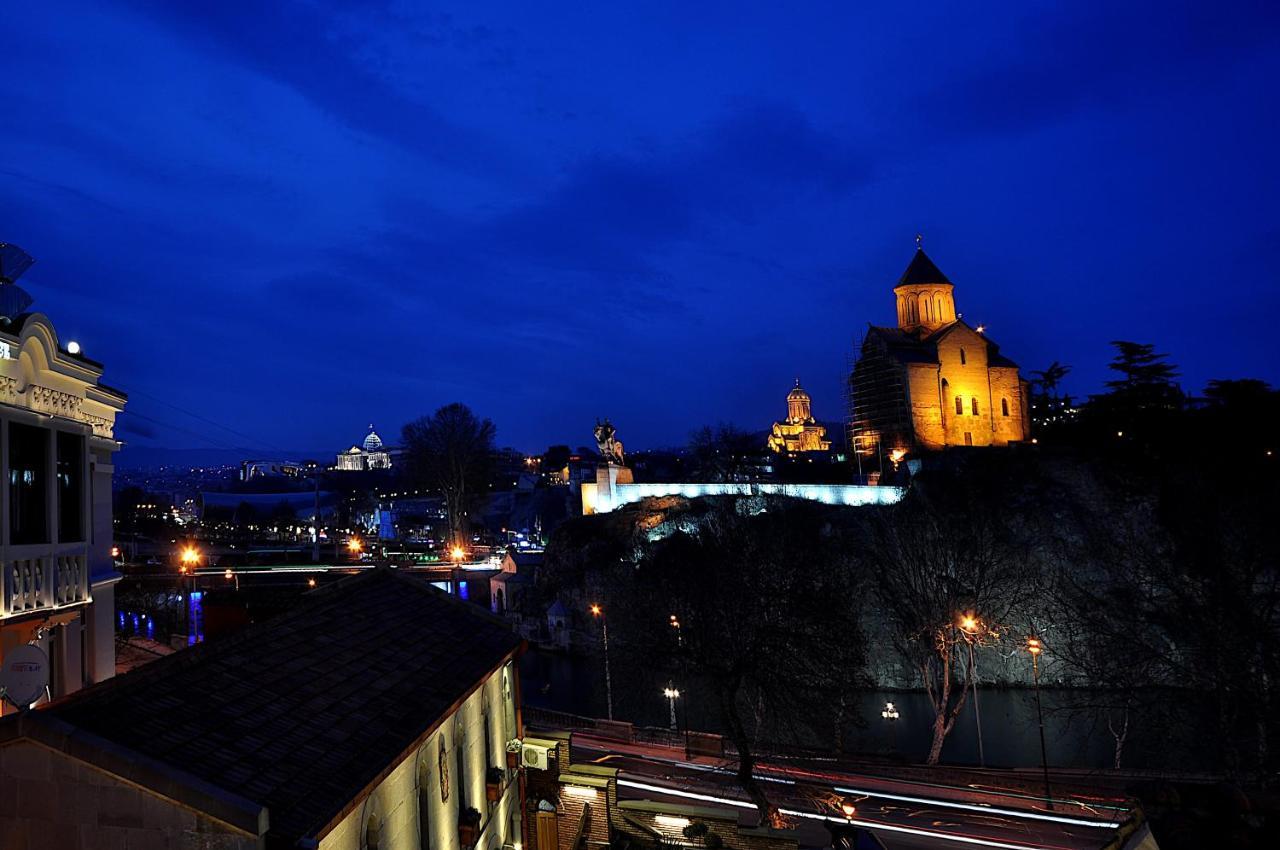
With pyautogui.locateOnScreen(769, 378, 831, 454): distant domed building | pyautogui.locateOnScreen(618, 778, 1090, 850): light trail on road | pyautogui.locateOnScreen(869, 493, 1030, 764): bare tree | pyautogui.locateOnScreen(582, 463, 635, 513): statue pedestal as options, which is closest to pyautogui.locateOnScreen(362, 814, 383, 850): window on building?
pyautogui.locateOnScreen(618, 778, 1090, 850): light trail on road

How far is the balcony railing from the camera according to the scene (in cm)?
1393

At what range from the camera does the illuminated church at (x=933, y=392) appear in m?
85.2

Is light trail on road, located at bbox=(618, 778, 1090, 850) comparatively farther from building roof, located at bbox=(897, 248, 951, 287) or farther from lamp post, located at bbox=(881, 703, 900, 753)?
building roof, located at bbox=(897, 248, 951, 287)

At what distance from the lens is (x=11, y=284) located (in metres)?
16.5

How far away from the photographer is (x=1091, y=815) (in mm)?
22391

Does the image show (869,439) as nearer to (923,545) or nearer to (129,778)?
(923,545)

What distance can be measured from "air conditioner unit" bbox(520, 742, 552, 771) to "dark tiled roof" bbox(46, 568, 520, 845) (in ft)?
18.1

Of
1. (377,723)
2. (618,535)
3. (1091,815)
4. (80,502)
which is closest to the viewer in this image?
(377,723)

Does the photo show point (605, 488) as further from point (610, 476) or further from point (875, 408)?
point (875, 408)

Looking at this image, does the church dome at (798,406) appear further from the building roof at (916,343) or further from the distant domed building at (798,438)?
the building roof at (916,343)

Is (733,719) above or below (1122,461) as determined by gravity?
below

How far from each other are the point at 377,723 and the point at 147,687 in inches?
109

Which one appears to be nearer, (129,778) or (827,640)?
(129,778)

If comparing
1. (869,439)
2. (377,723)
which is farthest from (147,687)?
(869,439)
